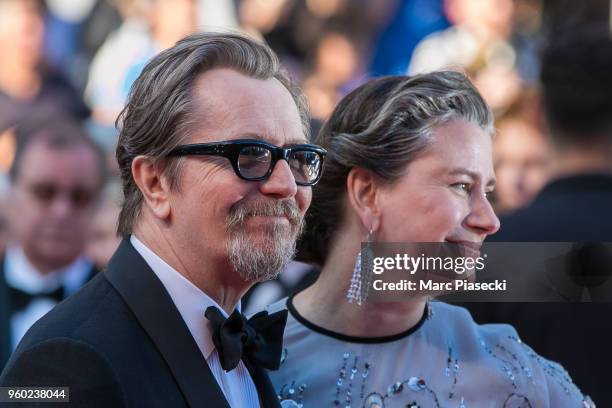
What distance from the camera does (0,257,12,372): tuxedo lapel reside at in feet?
11.3

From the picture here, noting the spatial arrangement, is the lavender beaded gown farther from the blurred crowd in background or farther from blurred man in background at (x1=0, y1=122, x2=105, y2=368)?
the blurred crowd in background

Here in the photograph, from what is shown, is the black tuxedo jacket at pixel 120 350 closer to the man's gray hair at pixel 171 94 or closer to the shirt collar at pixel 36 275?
the man's gray hair at pixel 171 94

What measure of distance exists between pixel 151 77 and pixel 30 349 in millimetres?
Answer: 622

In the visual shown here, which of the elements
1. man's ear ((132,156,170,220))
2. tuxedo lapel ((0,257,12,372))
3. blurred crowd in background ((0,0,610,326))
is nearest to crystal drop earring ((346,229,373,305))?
man's ear ((132,156,170,220))

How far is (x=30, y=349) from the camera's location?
1.63 metres

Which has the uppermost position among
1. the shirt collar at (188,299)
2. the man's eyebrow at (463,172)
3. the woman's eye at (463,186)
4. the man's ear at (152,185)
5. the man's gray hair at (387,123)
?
the man's gray hair at (387,123)

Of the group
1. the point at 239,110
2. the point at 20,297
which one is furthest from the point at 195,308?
the point at 20,297

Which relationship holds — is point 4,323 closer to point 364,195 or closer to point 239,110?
point 364,195

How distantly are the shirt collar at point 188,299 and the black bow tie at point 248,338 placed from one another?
0.9 inches

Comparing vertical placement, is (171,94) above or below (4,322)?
above

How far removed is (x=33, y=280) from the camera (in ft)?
12.5

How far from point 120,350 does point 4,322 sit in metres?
2.03

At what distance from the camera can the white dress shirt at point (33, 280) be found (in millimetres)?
3656

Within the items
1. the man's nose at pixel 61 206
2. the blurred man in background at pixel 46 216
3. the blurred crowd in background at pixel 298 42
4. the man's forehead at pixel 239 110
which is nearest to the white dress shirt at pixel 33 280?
the blurred man in background at pixel 46 216
